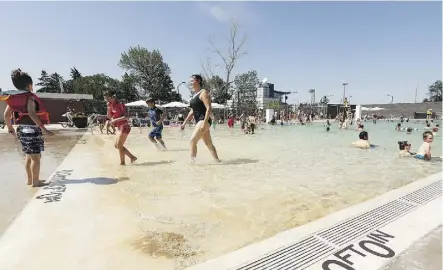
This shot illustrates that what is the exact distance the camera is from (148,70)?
48.7 metres

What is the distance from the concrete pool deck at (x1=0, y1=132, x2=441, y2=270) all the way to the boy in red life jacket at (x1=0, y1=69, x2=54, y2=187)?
655mm

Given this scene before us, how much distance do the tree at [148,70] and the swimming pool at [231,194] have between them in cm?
4350

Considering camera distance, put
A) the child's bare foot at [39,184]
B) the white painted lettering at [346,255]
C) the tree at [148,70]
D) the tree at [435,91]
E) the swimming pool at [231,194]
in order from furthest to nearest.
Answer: the tree at [435,91] → the tree at [148,70] → the child's bare foot at [39,184] → the swimming pool at [231,194] → the white painted lettering at [346,255]

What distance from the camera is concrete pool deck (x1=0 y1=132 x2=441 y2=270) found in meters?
2.04

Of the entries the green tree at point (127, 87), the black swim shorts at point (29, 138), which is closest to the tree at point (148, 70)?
the green tree at point (127, 87)

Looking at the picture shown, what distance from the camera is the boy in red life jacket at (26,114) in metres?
3.71

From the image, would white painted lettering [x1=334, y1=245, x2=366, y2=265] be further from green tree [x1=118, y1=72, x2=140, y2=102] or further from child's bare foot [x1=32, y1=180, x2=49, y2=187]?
green tree [x1=118, y1=72, x2=140, y2=102]

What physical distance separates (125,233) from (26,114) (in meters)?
2.55

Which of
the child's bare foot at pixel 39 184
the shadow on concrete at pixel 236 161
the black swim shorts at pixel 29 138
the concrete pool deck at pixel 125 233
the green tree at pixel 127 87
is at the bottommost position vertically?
the shadow on concrete at pixel 236 161

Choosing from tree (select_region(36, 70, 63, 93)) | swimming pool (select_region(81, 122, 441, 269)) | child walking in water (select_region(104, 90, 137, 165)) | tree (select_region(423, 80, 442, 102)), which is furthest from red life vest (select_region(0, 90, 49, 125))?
tree (select_region(423, 80, 442, 102))

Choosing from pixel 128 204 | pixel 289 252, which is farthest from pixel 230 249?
pixel 128 204

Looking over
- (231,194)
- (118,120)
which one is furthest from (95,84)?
(231,194)

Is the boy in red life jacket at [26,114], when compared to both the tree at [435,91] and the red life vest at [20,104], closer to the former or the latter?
the red life vest at [20,104]

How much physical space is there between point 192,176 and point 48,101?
99.6ft
